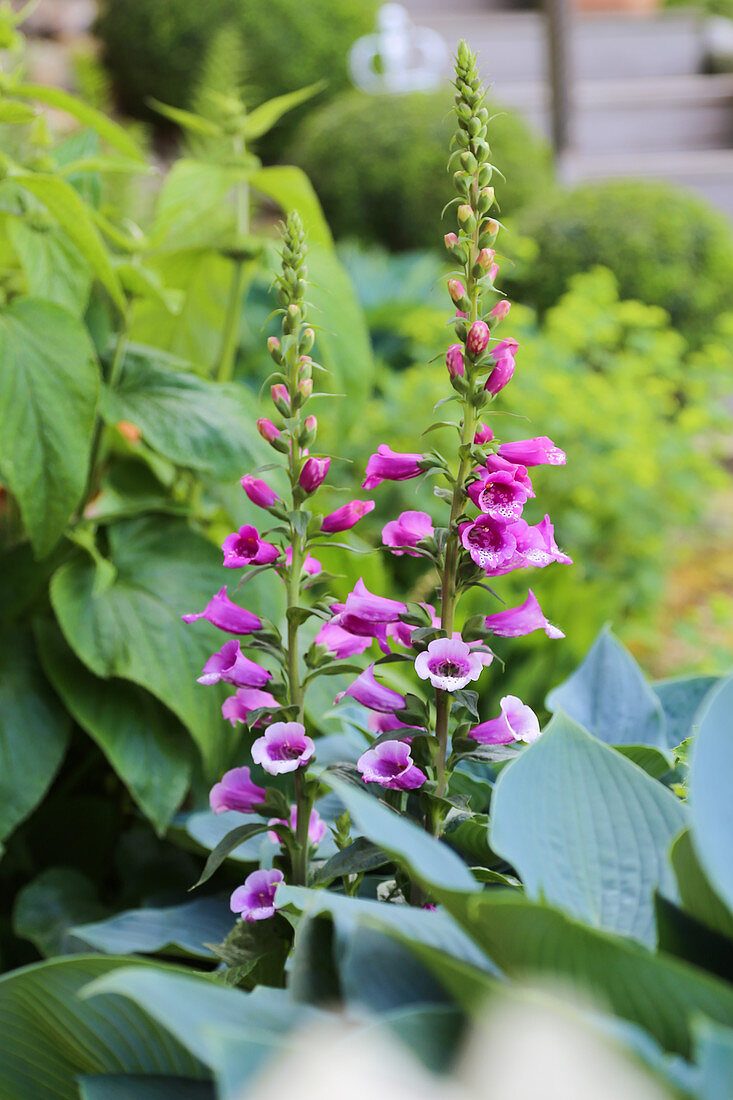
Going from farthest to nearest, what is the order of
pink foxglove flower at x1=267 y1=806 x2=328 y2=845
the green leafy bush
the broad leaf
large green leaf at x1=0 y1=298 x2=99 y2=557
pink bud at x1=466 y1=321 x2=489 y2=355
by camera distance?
the green leafy bush → large green leaf at x1=0 y1=298 x2=99 y2=557 → the broad leaf → pink foxglove flower at x1=267 y1=806 x2=328 y2=845 → pink bud at x1=466 y1=321 x2=489 y2=355

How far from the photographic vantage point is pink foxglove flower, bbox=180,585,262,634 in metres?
0.62

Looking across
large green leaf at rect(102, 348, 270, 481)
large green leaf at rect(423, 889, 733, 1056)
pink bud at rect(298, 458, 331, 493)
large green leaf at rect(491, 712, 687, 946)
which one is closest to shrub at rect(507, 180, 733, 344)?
large green leaf at rect(102, 348, 270, 481)

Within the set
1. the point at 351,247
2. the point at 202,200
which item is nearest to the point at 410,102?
the point at 351,247

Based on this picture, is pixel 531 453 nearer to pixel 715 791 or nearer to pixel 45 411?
pixel 715 791

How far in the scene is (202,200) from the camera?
127 cm

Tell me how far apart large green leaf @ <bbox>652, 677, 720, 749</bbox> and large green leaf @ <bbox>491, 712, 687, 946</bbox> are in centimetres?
43

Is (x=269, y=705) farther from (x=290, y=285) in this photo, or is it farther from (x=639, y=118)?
(x=639, y=118)

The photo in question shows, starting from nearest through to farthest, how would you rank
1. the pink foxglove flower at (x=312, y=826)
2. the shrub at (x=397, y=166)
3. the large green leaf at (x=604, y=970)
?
1. the large green leaf at (x=604, y=970)
2. the pink foxglove flower at (x=312, y=826)
3. the shrub at (x=397, y=166)

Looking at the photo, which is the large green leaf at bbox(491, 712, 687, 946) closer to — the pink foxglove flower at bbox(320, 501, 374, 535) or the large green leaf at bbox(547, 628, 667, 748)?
the pink foxglove flower at bbox(320, 501, 374, 535)

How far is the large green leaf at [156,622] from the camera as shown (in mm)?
1037

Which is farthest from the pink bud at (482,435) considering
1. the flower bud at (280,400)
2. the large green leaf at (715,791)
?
the large green leaf at (715,791)

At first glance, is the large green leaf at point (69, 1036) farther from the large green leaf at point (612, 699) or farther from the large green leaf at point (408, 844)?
the large green leaf at point (612, 699)

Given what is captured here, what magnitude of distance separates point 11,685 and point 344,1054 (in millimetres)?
895

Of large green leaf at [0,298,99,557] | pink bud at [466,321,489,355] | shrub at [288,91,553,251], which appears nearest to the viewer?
pink bud at [466,321,489,355]
